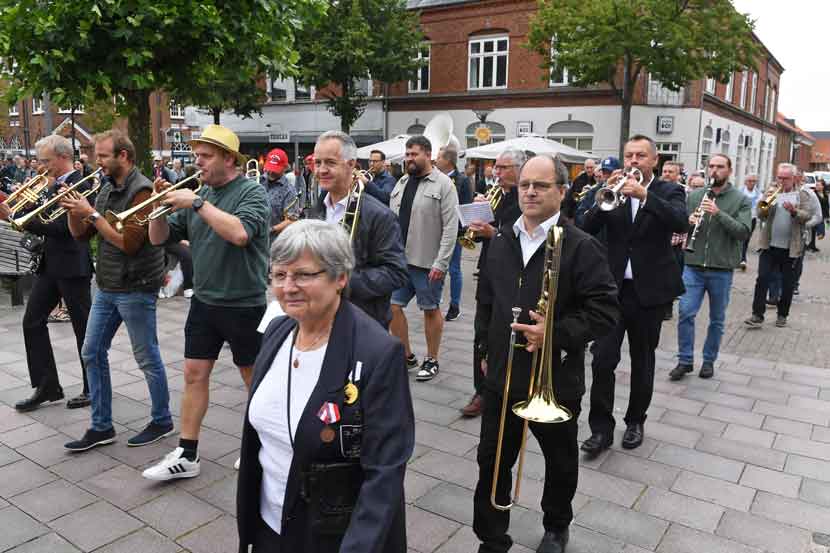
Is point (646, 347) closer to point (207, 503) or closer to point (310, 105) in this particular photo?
point (207, 503)

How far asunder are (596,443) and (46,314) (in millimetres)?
4195

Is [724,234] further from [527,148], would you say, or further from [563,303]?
[527,148]

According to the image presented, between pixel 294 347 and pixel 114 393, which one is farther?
pixel 114 393

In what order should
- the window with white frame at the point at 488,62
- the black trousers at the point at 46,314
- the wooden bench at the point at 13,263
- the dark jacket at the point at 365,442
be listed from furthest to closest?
1. the window with white frame at the point at 488,62
2. the wooden bench at the point at 13,263
3. the black trousers at the point at 46,314
4. the dark jacket at the point at 365,442

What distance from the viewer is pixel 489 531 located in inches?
120

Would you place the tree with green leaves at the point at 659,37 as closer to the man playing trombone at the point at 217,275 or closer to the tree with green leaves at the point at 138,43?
the tree with green leaves at the point at 138,43

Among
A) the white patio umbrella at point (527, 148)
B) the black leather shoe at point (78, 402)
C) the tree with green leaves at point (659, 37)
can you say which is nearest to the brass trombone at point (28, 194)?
the black leather shoe at point (78, 402)

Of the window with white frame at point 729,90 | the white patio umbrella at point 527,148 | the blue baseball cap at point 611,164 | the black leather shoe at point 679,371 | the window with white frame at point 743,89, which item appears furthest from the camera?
the window with white frame at point 743,89

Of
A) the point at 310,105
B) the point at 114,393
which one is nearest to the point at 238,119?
the point at 310,105

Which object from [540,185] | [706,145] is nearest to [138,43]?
[540,185]

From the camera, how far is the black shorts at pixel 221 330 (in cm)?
379

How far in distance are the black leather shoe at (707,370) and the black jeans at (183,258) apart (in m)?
6.30

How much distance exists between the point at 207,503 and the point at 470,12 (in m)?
26.8

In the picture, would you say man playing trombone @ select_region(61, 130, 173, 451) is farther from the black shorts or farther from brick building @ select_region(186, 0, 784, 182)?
brick building @ select_region(186, 0, 784, 182)
